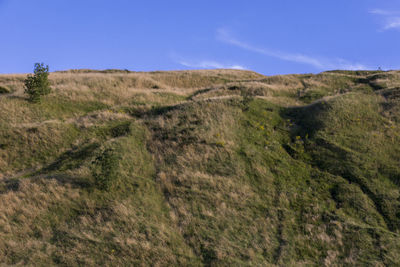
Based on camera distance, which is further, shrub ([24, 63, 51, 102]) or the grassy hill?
shrub ([24, 63, 51, 102])

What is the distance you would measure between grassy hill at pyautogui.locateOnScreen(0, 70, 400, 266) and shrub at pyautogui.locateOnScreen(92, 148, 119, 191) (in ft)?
0.24

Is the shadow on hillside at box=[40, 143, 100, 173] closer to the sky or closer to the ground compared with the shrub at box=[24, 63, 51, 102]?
closer to the ground

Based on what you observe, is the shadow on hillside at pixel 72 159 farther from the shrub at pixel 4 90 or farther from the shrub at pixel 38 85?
the shrub at pixel 4 90

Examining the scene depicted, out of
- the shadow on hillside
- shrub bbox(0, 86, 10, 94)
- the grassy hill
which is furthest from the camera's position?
shrub bbox(0, 86, 10, 94)

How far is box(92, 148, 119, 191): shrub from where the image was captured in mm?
14211

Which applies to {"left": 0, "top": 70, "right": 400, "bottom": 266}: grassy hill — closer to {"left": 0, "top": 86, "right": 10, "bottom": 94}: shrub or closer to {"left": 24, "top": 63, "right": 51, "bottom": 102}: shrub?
{"left": 24, "top": 63, "right": 51, "bottom": 102}: shrub

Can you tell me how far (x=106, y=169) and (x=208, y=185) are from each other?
5506 mm

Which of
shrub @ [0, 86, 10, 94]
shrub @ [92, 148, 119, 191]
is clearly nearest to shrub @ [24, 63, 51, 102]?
shrub @ [0, 86, 10, 94]

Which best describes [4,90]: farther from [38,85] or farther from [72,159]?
[72,159]

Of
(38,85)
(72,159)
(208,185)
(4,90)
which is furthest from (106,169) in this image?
(4,90)

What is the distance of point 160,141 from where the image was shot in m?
19.1

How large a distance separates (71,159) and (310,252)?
570 inches

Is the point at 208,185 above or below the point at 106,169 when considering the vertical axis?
below

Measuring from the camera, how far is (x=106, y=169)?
49.2ft
